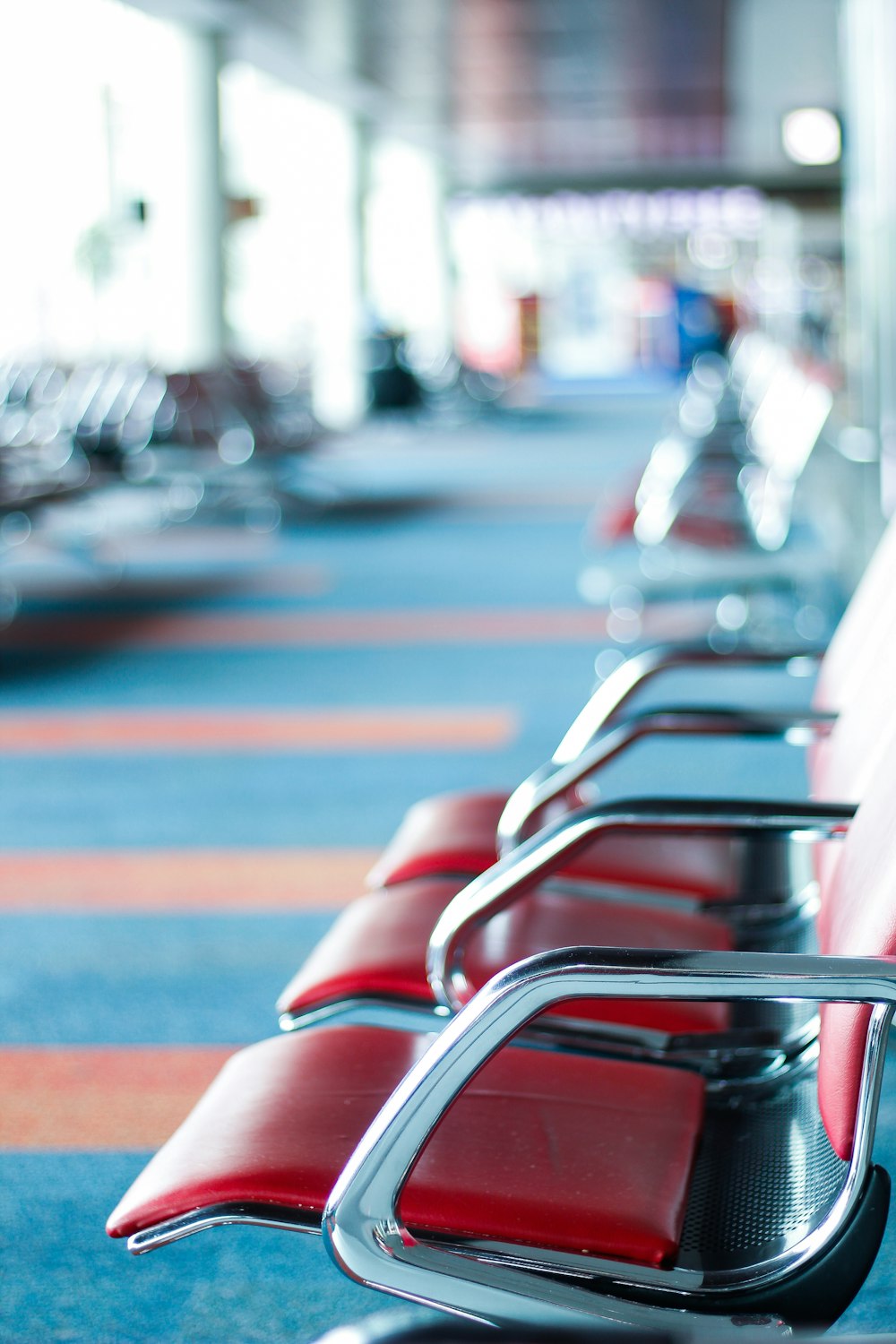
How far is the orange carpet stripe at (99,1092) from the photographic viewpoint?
2.12 meters

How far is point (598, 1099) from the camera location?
1.37 metres


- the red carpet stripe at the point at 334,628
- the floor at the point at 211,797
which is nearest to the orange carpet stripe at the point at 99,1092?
the floor at the point at 211,797

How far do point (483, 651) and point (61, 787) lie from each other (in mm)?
1835

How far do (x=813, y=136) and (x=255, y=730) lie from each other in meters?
6.91

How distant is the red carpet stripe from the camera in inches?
215

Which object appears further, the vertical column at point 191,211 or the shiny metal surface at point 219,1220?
the vertical column at point 191,211

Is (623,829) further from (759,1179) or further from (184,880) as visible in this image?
(184,880)

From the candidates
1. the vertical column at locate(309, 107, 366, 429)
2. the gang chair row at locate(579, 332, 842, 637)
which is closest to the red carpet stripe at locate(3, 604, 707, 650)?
the gang chair row at locate(579, 332, 842, 637)

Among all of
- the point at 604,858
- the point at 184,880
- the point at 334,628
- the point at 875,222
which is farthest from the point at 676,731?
the point at 334,628

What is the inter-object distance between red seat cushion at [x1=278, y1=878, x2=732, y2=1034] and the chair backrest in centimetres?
21

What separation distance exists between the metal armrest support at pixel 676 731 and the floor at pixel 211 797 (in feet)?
1.83

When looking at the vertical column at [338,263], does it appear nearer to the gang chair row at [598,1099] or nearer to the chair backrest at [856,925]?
the gang chair row at [598,1099]

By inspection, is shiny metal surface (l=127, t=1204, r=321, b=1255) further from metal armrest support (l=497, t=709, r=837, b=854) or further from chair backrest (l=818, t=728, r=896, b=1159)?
metal armrest support (l=497, t=709, r=837, b=854)

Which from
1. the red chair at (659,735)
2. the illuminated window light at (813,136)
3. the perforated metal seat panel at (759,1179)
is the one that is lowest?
the perforated metal seat panel at (759,1179)
